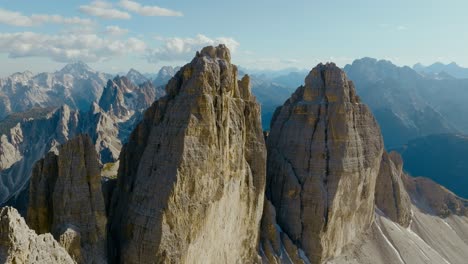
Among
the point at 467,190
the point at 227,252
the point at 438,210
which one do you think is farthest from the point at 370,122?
the point at 467,190

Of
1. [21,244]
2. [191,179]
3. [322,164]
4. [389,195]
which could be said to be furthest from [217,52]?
[389,195]

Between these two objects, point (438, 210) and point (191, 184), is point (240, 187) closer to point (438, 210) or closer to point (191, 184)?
point (191, 184)

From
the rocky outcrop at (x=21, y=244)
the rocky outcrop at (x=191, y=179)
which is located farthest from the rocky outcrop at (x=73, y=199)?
the rocky outcrop at (x=21, y=244)

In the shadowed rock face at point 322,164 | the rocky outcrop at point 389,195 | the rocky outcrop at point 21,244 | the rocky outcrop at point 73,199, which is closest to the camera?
the rocky outcrop at point 21,244

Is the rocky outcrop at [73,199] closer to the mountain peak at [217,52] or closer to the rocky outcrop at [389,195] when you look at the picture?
the mountain peak at [217,52]

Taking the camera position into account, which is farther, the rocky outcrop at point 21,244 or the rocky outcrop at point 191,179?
the rocky outcrop at point 191,179

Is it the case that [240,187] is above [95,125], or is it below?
above
